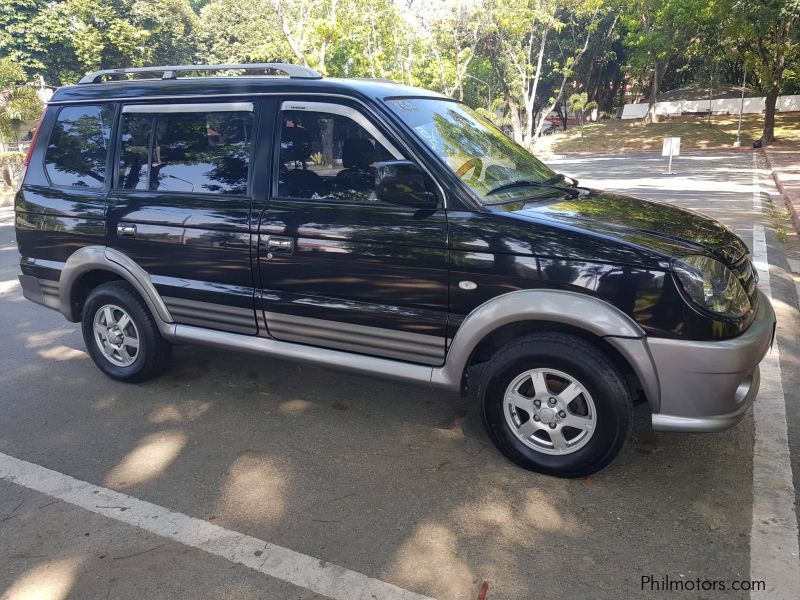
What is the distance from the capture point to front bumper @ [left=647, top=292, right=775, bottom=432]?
Result: 2.78 metres

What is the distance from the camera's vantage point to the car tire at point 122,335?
430cm

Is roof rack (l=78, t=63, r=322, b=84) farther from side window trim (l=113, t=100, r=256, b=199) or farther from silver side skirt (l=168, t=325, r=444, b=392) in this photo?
silver side skirt (l=168, t=325, r=444, b=392)

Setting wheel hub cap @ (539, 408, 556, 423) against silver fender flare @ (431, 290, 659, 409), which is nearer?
silver fender flare @ (431, 290, 659, 409)

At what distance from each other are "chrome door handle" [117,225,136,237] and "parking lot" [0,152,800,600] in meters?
1.11

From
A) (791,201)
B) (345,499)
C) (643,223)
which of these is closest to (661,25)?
(791,201)

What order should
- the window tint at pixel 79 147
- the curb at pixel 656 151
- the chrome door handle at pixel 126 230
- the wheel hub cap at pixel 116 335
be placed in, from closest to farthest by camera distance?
the chrome door handle at pixel 126 230, the window tint at pixel 79 147, the wheel hub cap at pixel 116 335, the curb at pixel 656 151

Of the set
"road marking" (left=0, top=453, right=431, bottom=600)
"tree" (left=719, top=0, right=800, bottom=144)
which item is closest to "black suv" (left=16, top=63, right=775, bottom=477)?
"road marking" (left=0, top=453, right=431, bottom=600)

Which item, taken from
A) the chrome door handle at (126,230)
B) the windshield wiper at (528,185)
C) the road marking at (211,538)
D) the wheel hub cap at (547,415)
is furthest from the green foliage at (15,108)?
the wheel hub cap at (547,415)

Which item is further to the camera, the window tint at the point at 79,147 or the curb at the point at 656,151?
the curb at the point at 656,151

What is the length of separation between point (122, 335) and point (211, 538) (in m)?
2.14

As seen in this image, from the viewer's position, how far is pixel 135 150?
4.14 metres

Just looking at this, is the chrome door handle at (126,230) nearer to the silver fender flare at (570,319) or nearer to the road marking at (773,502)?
the silver fender flare at (570,319)

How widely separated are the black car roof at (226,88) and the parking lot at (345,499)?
76.9 inches

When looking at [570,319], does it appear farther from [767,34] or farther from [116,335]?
[767,34]
